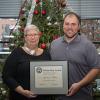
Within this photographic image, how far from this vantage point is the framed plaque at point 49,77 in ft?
9.99

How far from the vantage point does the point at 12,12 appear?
6.42m

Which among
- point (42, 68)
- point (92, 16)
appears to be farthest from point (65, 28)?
point (92, 16)

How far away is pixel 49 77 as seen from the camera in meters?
3.09

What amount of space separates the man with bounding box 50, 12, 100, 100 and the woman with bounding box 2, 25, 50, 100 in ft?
0.70

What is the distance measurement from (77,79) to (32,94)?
0.40 metres

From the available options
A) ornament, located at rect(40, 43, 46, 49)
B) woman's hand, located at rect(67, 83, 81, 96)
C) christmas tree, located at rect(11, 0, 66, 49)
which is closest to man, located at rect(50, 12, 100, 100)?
woman's hand, located at rect(67, 83, 81, 96)

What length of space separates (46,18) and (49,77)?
1.30 metres

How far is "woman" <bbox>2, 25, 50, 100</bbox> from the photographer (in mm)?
3047

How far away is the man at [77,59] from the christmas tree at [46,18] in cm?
111

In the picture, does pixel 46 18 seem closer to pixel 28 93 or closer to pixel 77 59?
pixel 77 59

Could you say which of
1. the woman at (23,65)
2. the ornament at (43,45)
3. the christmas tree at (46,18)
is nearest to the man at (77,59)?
the woman at (23,65)

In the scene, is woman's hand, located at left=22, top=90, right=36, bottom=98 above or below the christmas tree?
below

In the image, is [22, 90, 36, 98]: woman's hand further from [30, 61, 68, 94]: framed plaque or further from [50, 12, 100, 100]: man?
[50, 12, 100, 100]: man

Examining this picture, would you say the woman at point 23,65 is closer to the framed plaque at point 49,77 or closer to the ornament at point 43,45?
the framed plaque at point 49,77
